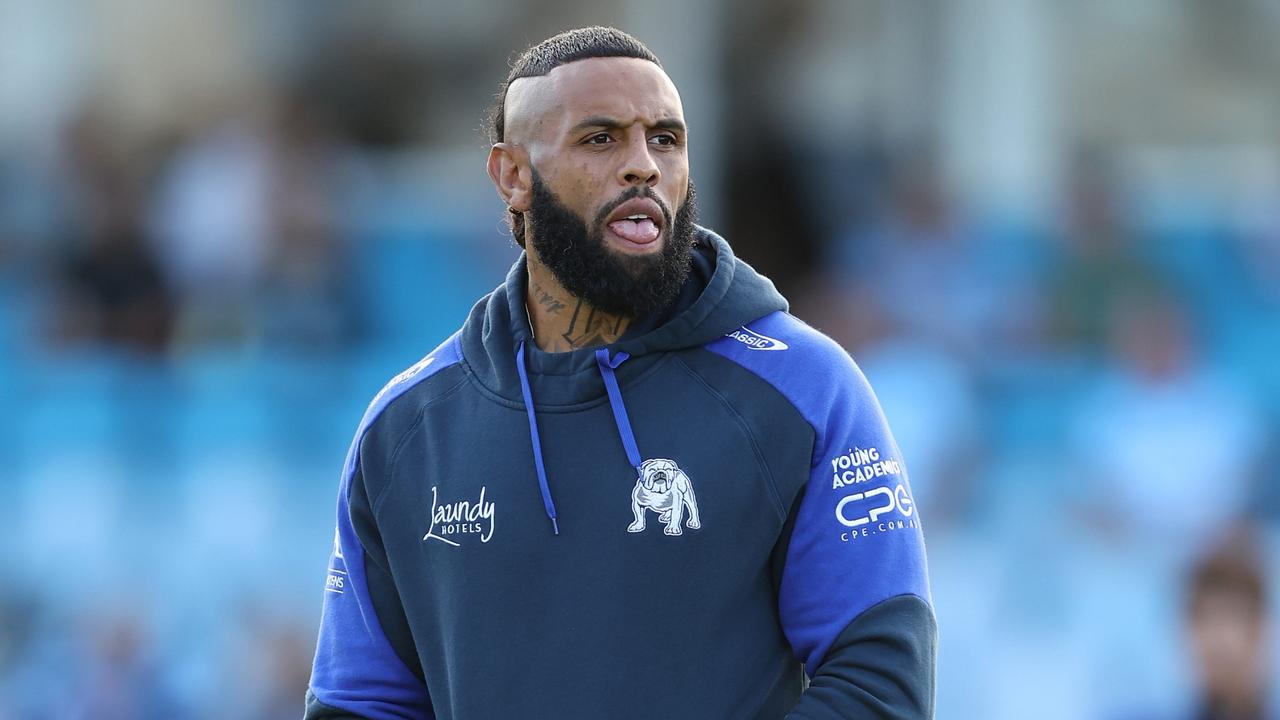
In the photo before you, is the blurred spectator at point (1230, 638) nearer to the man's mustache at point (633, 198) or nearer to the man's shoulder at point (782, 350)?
the man's shoulder at point (782, 350)

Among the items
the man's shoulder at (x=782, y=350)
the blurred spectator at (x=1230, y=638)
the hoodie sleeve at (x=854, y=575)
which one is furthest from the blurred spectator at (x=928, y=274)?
the hoodie sleeve at (x=854, y=575)

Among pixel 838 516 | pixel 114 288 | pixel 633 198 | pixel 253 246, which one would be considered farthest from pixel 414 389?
pixel 114 288

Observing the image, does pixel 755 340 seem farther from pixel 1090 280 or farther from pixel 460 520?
pixel 1090 280

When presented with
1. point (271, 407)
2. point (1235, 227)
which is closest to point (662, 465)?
point (271, 407)

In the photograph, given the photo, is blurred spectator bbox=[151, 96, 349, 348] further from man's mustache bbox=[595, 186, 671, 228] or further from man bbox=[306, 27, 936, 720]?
man's mustache bbox=[595, 186, 671, 228]

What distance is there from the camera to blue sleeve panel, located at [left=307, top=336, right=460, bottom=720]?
128 inches

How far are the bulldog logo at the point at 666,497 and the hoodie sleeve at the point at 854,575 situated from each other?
0.17 m

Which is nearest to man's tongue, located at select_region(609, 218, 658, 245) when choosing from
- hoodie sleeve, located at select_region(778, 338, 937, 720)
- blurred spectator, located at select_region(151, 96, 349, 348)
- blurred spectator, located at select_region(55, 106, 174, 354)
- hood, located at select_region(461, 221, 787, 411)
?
hood, located at select_region(461, 221, 787, 411)

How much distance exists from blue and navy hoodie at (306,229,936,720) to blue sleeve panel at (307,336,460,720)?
0.22 ft

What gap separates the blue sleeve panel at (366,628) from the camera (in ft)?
10.6

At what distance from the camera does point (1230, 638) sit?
559 centimetres

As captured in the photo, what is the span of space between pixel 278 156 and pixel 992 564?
390 cm

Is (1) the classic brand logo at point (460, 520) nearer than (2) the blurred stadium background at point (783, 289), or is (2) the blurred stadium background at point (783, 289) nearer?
(1) the classic brand logo at point (460, 520)

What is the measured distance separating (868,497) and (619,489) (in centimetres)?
39
